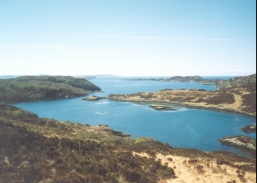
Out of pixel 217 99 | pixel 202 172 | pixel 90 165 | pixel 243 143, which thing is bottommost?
pixel 243 143

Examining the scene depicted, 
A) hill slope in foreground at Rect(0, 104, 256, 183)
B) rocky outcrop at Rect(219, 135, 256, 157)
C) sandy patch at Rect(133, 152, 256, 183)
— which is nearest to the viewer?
hill slope in foreground at Rect(0, 104, 256, 183)

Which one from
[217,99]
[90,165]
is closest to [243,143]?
[90,165]

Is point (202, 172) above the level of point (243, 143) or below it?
above

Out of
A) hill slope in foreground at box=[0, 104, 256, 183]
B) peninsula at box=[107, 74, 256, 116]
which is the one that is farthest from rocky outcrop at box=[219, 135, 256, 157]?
peninsula at box=[107, 74, 256, 116]

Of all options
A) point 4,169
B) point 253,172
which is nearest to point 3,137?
point 4,169

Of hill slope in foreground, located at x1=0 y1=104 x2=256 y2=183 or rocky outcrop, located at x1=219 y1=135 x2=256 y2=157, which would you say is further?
rocky outcrop, located at x1=219 y1=135 x2=256 y2=157

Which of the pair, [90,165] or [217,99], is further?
[217,99]

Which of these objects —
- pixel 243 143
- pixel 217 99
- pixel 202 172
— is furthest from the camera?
pixel 217 99

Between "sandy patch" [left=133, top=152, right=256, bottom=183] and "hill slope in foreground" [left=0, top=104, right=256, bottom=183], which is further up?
"hill slope in foreground" [left=0, top=104, right=256, bottom=183]

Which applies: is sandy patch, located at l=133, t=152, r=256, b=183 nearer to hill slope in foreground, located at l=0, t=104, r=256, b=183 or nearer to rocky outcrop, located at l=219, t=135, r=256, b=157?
hill slope in foreground, located at l=0, t=104, r=256, b=183

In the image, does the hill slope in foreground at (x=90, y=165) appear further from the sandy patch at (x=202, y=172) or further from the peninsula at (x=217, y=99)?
the peninsula at (x=217, y=99)

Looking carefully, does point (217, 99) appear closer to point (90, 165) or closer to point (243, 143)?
point (243, 143)

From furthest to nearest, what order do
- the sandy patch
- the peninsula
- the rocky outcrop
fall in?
the peninsula < the rocky outcrop < the sandy patch

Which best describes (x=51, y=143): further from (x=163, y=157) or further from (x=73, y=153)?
(x=163, y=157)
